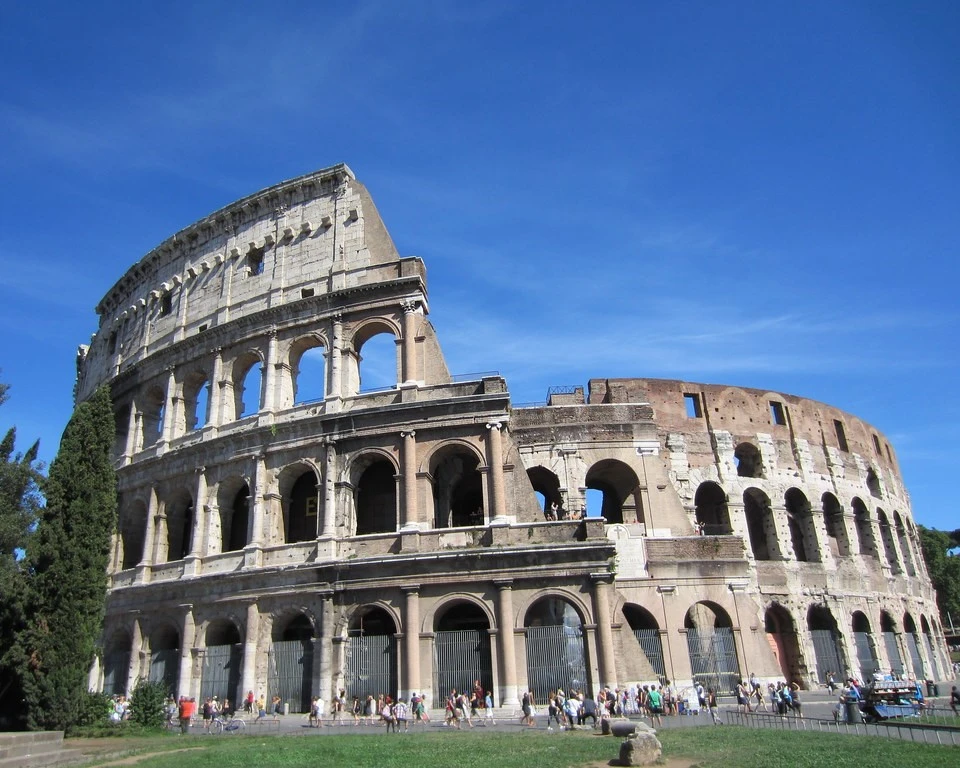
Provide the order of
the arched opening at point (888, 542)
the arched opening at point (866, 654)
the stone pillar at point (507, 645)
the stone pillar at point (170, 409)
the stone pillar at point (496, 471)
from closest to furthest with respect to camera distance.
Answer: the stone pillar at point (507, 645) < the stone pillar at point (496, 471) < the stone pillar at point (170, 409) < the arched opening at point (866, 654) < the arched opening at point (888, 542)

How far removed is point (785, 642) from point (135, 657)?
21.5 metres

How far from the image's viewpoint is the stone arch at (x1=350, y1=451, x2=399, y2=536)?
71.5 ft

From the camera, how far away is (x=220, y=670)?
20.9 metres

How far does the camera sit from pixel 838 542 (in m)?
29.6

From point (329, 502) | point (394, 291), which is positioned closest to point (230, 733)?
point (329, 502)

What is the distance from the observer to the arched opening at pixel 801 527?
92.2 feet

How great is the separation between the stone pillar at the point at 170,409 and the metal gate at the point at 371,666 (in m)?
10.5

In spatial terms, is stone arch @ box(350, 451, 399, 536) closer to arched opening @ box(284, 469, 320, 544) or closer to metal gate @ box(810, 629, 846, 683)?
arched opening @ box(284, 469, 320, 544)

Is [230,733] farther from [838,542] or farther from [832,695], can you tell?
[838,542]

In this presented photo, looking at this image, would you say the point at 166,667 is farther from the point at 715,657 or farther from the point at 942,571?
the point at 942,571

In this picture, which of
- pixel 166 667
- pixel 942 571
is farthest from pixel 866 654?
pixel 942 571

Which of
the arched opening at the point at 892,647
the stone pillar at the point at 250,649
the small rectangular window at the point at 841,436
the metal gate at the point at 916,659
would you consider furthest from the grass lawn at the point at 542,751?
the small rectangular window at the point at 841,436

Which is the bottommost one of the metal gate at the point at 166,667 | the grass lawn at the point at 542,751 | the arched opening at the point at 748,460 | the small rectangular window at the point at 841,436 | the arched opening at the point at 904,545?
the grass lawn at the point at 542,751

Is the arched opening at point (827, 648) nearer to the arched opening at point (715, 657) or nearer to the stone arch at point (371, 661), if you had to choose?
the arched opening at point (715, 657)
